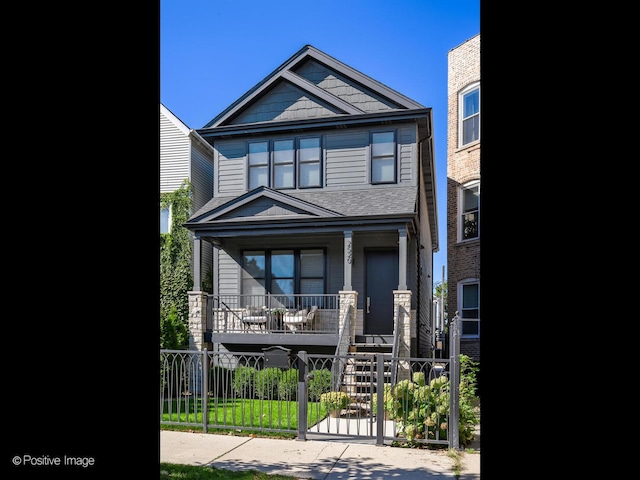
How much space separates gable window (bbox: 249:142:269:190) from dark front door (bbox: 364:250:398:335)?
135 inches

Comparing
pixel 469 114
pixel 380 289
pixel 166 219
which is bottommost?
pixel 380 289

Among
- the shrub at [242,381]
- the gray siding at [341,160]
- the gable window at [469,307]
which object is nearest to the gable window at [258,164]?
the gray siding at [341,160]

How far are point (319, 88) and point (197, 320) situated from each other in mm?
6599

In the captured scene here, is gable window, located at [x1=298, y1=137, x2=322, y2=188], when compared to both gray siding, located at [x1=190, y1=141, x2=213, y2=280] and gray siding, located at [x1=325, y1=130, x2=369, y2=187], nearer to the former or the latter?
gray siding, located at [x1=325, y1=130, x2=369, y2=187]

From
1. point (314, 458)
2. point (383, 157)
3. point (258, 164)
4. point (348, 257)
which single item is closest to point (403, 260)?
point (348, 257)

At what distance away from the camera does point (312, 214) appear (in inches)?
477

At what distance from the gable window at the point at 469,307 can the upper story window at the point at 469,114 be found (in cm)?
386

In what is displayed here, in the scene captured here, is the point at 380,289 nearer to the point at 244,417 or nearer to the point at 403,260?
the point at 403,260
